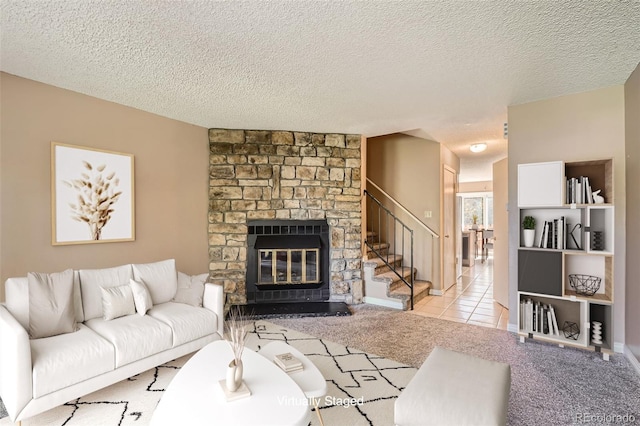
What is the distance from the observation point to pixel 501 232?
185 inches

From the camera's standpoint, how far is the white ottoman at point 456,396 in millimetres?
→ 1498

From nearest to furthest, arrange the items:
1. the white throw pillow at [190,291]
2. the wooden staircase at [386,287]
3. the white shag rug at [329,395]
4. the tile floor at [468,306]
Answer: the white shag rug at [329,395]
the white throw pillow at [190,291]
the tile floor at [468,306]
the wooden staircase at [386,287]

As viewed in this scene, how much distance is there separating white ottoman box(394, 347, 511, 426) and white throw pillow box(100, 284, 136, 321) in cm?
243

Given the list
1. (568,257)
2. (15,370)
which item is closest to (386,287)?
(568,257)

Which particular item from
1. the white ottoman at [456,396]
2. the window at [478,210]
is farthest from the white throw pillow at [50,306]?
the window at [478,210]

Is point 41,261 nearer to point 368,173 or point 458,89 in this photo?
point 458,89

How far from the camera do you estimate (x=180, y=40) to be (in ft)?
7.41

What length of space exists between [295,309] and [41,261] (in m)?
2.80

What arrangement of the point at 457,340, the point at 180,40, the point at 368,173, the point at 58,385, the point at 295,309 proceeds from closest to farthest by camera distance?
the point at 58,385 < the point at 180,40 < the point at 457,340 < the point at 295,309 < the point at 368,173

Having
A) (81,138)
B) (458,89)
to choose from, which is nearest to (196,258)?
(81,138)

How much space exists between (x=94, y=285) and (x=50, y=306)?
1.46ft

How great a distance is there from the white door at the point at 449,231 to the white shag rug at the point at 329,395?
3.22 m

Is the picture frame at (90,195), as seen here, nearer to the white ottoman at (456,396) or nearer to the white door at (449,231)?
the white ottoman at (456,396)

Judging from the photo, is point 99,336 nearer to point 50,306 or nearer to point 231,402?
point 50,306
